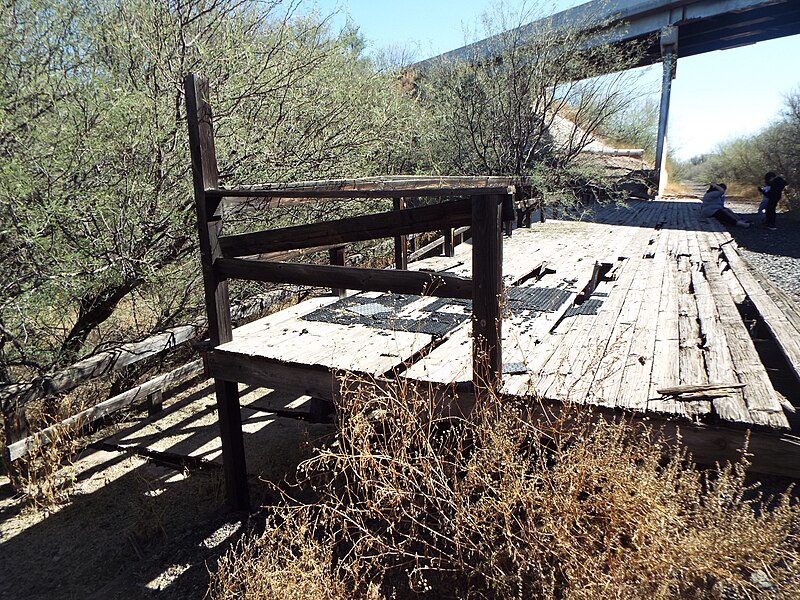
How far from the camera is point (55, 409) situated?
495 centimetres

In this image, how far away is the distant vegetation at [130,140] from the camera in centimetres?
448

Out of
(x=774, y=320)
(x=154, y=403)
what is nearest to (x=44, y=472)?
(x=154, y=403)

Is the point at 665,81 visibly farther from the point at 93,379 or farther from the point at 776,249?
the point at 93,379

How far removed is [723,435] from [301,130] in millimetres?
5865

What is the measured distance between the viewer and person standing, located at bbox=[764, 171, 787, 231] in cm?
1395

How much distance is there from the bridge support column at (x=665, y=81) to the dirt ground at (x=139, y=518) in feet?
70.0

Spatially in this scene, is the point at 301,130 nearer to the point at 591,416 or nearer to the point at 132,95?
the point at 132,95

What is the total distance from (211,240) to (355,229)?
50.4 inches

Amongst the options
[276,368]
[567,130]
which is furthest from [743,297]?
[567,130]

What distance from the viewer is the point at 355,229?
318 centimetres

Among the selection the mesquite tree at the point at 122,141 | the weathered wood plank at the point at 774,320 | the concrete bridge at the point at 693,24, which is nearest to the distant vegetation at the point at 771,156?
the concrete bridge at the point at 693,24

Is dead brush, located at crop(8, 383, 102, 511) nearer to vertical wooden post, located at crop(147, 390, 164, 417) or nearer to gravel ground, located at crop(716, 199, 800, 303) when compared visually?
vertical wooden post, located at crop(147, 390, 164, 417)

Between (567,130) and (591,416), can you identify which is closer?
(591,416)

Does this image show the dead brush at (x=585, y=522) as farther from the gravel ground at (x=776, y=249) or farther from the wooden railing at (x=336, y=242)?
the gravel ground at (x=776, y=249)
